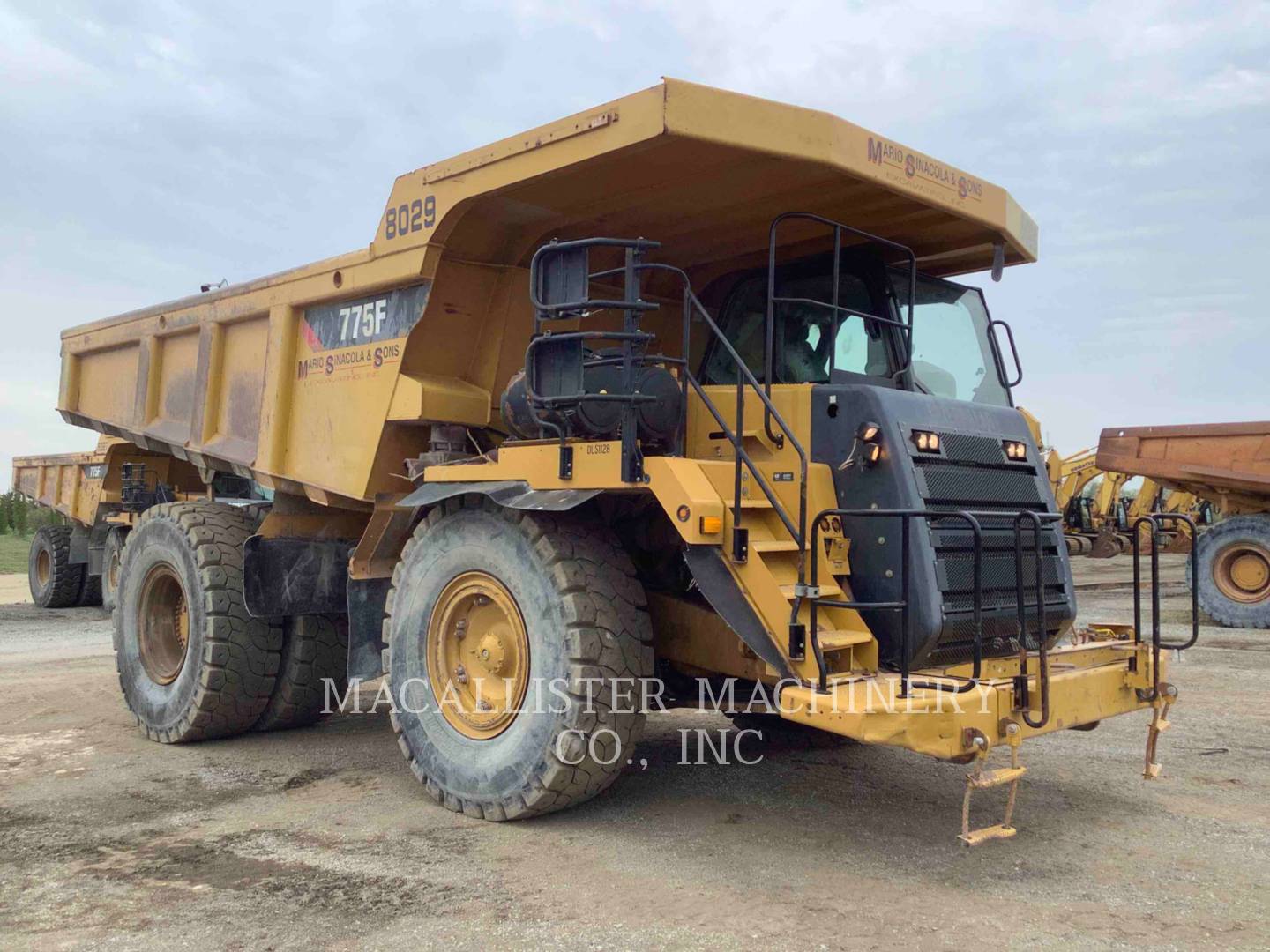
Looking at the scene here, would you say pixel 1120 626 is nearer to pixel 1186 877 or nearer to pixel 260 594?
pixel 1186 877

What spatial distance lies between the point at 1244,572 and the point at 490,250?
1138 centimetres

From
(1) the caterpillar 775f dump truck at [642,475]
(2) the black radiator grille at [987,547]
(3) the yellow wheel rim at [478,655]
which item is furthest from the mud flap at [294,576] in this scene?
(2) the black radiator grille at [987,547]

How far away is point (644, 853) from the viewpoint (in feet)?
15.1

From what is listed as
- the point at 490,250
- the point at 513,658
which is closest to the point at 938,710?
the point at 513,658

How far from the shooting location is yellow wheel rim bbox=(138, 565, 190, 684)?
7310 millimetres

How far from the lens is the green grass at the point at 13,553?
1023 inches

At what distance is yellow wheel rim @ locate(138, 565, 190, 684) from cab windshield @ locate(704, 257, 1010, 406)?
387cm

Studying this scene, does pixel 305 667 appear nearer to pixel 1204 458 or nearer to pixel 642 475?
pixel 642 475

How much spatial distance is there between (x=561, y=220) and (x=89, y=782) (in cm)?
372

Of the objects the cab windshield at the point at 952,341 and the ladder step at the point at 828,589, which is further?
the cab windshield at the point at 952,341

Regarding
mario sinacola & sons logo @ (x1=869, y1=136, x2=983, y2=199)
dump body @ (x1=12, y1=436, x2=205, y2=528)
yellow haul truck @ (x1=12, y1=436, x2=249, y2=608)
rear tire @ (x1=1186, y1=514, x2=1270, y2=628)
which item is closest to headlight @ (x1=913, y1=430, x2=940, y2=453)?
mario sinacola & sons logo @ (x1=869, y1=136, x2=983, y2=199)

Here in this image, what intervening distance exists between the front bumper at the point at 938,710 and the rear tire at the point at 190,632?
383 cm

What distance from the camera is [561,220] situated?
5.69 meters

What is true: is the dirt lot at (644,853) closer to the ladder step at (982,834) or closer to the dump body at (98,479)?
the ladder step at (982,834)
